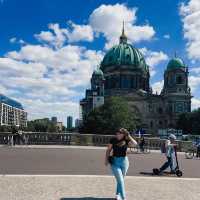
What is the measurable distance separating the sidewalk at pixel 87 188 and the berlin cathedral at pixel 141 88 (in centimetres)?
12413

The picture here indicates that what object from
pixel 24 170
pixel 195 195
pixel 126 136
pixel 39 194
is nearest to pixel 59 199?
pixel 39 194

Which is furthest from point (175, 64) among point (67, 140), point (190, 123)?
point (67, 140)

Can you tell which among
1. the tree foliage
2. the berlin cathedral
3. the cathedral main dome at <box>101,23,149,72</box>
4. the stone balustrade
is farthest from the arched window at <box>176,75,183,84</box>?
the stone balustrade

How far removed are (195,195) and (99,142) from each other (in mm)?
28697

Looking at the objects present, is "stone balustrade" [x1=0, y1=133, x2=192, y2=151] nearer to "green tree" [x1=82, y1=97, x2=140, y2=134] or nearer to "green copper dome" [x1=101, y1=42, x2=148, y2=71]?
"green tree" [x1=82, y1=97, x2=140, y2=134]

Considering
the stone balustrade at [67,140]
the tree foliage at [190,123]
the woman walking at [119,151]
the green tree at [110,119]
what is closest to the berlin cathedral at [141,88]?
the tree foliage at [190,123]

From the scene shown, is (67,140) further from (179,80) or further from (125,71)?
(125,71)

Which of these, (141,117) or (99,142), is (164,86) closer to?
(141,117)

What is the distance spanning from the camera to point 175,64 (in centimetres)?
13888

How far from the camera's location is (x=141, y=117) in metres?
144

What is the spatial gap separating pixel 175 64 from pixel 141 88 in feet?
47.3

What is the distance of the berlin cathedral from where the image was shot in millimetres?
139250

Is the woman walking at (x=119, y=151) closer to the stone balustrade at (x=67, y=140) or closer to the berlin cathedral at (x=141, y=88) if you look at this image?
the stone balustrade at (x=67, y=140)

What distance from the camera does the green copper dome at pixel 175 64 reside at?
454 ft
